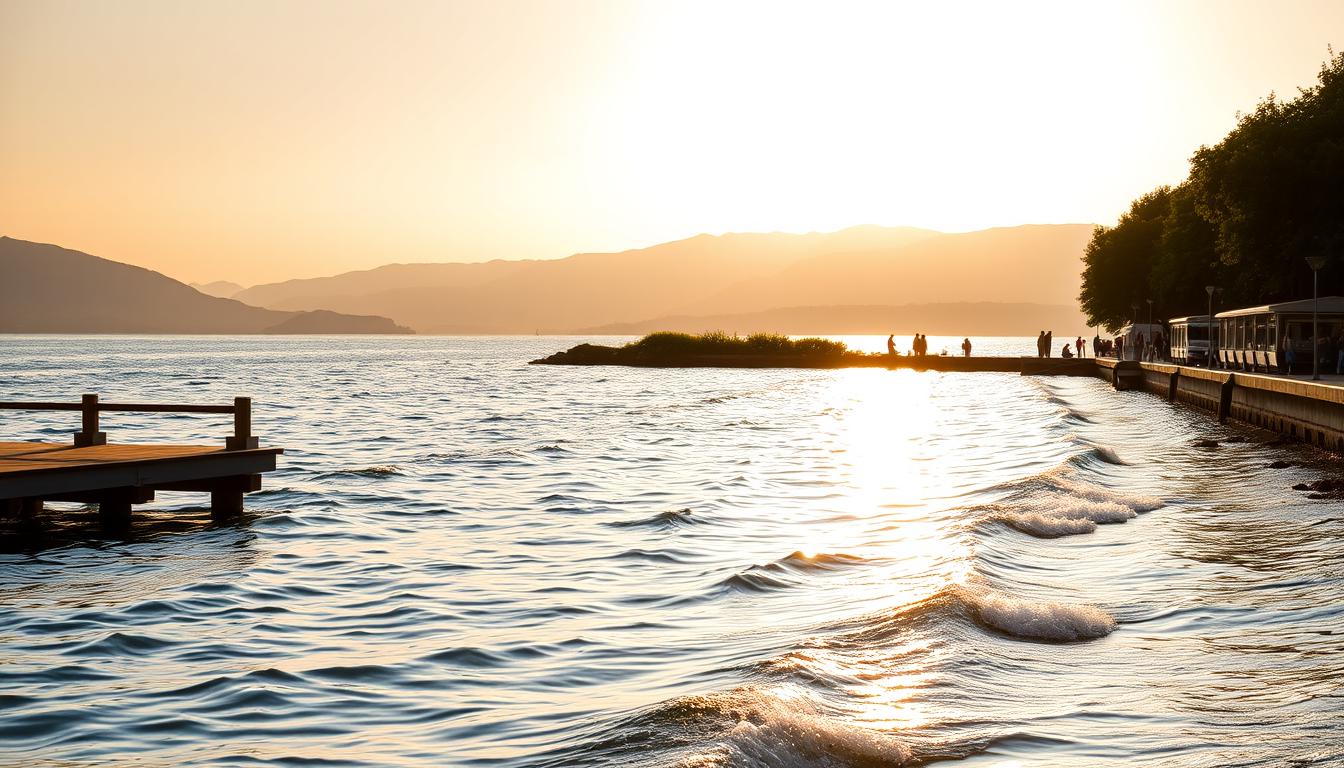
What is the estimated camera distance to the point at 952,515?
1848cm

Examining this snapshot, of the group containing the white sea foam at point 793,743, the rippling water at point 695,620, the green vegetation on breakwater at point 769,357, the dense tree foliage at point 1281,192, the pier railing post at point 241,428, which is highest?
the dense tree foliage at point 1281,192

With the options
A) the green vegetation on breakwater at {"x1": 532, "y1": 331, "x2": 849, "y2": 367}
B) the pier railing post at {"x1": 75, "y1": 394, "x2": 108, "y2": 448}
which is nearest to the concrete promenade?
the pier railing post at {"x1": 75, "y1": 394, "x2": 108, "y2": 448}

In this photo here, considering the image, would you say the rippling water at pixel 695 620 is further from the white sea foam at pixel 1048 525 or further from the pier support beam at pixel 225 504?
the pier support beam at pixel 225 504

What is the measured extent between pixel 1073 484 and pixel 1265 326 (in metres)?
30.1

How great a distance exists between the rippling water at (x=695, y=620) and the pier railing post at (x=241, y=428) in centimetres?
124

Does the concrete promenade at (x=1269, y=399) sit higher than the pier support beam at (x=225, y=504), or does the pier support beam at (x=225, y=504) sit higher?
the concrete promenade at (x=1269, y=399)

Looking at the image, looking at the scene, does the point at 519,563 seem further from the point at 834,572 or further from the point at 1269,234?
the point at 1269,234

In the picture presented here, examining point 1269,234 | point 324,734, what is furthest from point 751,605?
point 1269,234

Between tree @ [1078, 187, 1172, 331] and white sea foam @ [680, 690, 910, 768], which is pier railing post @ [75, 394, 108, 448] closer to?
white sea foam @ [680, 690, 910, 768]

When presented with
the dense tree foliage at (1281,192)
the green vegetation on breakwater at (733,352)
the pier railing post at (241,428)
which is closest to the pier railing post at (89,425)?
the pier railing post at (241,428)

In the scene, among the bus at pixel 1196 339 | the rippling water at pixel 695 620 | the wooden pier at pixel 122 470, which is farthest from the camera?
the bus at pixel 1196 339

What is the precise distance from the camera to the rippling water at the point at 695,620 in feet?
25.8

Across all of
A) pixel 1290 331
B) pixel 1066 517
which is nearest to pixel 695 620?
pixel 1066 517

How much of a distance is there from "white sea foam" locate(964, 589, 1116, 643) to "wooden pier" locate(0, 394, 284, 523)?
38.1ft
